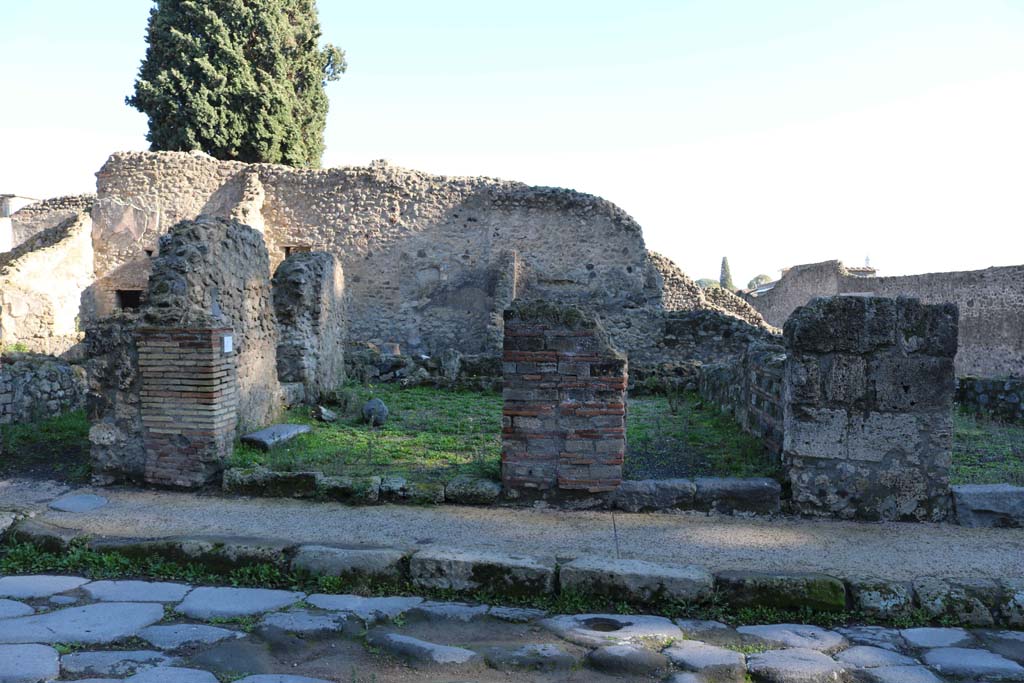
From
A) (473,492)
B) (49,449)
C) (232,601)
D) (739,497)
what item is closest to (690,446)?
(739,497)

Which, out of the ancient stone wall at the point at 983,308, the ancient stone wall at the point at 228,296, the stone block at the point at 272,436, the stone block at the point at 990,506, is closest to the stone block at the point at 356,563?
the stone block at the point at 272,436

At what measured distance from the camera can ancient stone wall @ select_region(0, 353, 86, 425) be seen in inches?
291

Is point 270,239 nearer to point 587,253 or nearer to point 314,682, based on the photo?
point 587,253

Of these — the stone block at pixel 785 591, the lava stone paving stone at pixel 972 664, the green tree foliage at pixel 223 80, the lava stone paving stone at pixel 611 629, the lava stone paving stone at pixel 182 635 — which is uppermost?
the green tree foliage at pixel 223 80

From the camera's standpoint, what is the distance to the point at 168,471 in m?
5.39

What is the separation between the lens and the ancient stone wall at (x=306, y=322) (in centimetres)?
807

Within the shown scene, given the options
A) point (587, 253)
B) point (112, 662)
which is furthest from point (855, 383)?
point (587, 253)

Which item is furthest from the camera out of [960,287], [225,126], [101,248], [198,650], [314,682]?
[225,126]

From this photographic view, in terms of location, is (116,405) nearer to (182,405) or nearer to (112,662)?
(182,405)

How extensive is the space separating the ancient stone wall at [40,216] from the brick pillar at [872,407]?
22576mm

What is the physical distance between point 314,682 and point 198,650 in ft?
2.14

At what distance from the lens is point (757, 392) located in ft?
19.8

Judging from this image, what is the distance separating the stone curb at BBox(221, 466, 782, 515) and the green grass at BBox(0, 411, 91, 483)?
175 cm

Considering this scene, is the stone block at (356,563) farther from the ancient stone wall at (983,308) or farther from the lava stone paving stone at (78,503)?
the ancient stone wall at (983,308)
